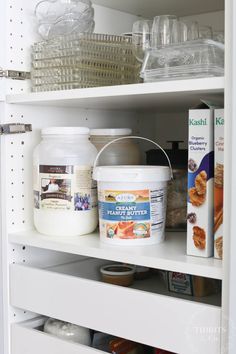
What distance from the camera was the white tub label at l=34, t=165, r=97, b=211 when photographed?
45.9 inches

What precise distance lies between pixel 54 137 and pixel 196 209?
410mm

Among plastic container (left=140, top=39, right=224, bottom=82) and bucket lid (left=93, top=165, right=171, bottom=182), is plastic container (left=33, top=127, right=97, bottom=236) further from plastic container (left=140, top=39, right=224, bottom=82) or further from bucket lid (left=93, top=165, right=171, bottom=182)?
plastic container (left=140, top=39, right=224, bottom=82)

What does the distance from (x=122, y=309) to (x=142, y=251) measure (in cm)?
12

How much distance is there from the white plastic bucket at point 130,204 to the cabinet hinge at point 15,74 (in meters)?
0.34

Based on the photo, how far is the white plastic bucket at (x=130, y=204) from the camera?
1.07 m

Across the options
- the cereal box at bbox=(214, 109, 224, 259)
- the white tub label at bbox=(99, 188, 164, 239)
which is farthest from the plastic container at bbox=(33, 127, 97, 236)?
the cereal box at bbox=(214, 109, 224, 259)

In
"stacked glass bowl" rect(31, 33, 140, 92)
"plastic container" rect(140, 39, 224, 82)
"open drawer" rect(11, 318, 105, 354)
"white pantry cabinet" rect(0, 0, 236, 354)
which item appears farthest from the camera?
"stacked glass bowl" rect(31, 33, 140, 92)

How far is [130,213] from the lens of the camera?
1.07 m

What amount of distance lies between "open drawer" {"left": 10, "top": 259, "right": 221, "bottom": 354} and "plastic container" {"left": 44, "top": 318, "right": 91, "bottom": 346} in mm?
68

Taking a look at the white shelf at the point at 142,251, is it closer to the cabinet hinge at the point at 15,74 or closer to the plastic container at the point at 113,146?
the plastic container at the point at 113,146

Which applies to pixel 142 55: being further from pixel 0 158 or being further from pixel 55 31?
pixel 0 158

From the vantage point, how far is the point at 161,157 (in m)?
1.33

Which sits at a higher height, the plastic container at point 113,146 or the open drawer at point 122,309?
the plastic container at point 113,146

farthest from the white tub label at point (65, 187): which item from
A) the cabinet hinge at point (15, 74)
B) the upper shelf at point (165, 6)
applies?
the upper shelf at point (165, 6)
